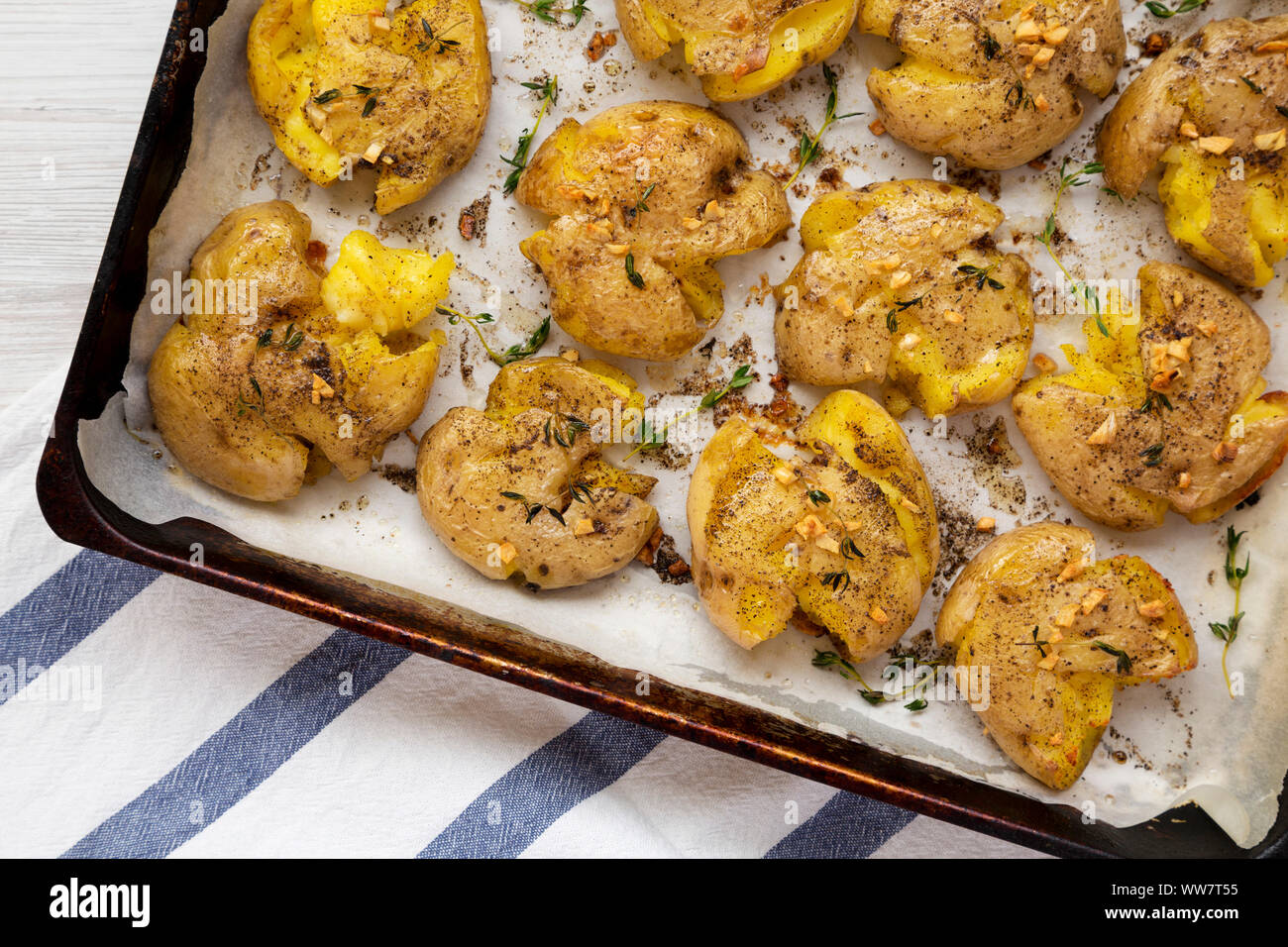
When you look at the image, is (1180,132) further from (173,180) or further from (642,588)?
(173,180)

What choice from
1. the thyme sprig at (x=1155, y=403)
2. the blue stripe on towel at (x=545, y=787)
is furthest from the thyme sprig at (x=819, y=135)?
the blue stripe on towel at (x=545, y=787)

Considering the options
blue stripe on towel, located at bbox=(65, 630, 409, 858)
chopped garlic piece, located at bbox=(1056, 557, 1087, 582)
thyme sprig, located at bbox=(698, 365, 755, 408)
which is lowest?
blue stripe on towel, located at bbox=(65, 630, 409, 858)

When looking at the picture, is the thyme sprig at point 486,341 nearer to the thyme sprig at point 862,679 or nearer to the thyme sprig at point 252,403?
the thyme sprig at point 252,403

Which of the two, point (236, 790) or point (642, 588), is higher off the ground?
point (642, 588)

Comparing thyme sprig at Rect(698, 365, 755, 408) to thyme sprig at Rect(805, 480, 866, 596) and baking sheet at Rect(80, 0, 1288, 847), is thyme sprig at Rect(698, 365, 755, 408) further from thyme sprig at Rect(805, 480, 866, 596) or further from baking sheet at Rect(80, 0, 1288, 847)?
thyme sprig at Rect(805, 480, 866, 596)

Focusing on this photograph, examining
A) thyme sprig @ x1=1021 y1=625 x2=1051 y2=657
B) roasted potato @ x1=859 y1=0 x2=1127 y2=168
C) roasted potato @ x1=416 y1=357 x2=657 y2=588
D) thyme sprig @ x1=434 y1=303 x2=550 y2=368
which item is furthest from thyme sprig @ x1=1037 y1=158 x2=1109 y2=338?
thyme sprig @ x1=434 y1=303 x2=550 y2=368

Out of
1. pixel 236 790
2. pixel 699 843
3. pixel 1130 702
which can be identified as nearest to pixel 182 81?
pixel 236 790

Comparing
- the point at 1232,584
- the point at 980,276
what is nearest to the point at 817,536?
the point at 980,276
